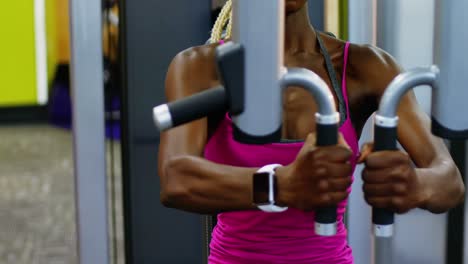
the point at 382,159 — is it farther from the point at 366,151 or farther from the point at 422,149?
the point at 422,149

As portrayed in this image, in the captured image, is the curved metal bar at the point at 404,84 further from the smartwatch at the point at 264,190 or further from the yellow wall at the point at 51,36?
the yellow wall at the point at 51,36

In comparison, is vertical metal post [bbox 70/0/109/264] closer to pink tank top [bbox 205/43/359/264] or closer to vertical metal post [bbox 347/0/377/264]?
vertical metal post [bbox 347/0/377/264]

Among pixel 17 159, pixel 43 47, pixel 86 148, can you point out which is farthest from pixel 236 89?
pixel 43 47

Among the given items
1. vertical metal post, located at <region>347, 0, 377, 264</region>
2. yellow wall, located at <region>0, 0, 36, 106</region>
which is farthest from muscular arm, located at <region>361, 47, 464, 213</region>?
yellow wall, located at <region>0, 0, 36, 106</region>

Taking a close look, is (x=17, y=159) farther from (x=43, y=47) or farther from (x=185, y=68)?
(x=185, y=68)

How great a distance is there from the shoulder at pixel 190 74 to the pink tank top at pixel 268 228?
7 centimetres

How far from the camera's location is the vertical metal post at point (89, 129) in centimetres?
198

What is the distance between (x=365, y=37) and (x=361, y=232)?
1.71ft

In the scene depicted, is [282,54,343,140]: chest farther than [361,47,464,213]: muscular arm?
Yes

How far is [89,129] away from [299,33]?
0.86 m

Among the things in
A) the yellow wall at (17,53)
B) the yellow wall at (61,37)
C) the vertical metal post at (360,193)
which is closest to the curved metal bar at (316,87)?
the vertical metal post at (360,193)

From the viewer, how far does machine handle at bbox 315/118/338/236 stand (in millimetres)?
710

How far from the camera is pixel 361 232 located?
2.15 metres

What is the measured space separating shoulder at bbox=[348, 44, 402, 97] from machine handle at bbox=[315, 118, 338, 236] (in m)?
0.56
